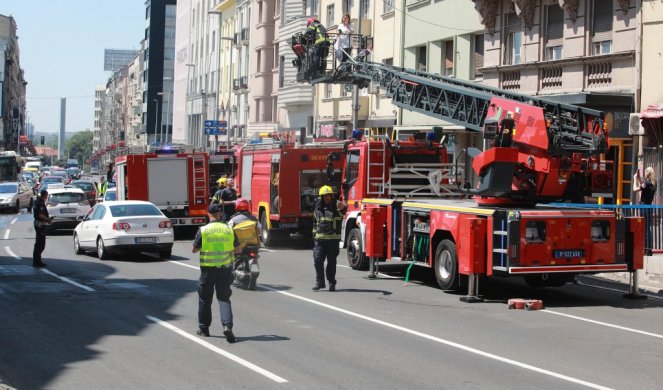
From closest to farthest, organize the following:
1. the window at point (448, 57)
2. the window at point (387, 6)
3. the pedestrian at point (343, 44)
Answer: the pedestrian at point (343, 44), the window at point (448, 57), the window at point (387, 6)

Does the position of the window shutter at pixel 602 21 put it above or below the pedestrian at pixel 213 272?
above

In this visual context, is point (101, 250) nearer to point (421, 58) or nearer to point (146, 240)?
point (146, 240)

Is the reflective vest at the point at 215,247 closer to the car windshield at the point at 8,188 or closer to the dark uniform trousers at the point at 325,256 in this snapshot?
the dark uniform trousers at the point at 325,256

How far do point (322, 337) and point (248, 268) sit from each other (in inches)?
201

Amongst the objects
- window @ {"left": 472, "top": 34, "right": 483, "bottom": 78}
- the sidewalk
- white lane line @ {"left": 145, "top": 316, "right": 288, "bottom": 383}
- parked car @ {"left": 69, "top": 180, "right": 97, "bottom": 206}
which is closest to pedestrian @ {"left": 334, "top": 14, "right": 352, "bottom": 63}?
window @ {"left": 472, "top": 34, "right": 483, "bottom": 78}

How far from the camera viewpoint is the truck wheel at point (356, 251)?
68.9ft

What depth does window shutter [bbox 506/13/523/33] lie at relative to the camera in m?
30.6

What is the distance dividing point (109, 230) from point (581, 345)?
45.6ft

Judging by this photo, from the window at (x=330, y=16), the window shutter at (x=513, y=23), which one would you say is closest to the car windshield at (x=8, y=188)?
the window at (x=330, y=16)

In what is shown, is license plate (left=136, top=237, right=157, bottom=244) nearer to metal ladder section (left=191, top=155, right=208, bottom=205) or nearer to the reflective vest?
metal ladder section (left=191, top=155, right=208, bottom=205)

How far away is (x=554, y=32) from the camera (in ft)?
94.7

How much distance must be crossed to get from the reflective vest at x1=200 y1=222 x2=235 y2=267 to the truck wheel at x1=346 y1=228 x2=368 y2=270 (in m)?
9.01

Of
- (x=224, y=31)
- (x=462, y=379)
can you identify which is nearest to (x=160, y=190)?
(x=462, y=379)

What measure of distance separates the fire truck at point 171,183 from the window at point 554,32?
448 inches
